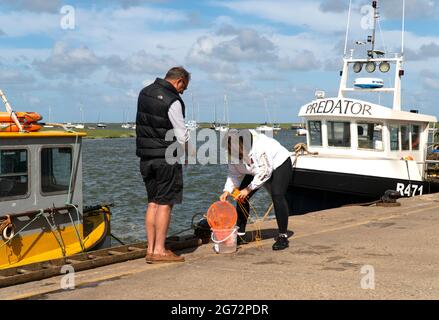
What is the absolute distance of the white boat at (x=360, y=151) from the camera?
14453 mm

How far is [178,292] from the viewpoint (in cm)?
530

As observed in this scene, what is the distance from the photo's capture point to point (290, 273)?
6043 millimetres

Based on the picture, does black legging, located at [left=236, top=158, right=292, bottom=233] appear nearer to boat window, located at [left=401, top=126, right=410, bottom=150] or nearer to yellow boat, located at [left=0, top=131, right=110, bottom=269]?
yellow boat, located at [left=0, top=131, right=110, bottom=269]

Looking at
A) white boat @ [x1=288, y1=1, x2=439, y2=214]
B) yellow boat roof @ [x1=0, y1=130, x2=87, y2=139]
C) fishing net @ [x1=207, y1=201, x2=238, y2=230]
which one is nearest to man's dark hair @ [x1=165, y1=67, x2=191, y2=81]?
fishing net @ [x1=207, y1=201, x2=238, y2=230]

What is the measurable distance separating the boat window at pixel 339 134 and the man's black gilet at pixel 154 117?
395 inches

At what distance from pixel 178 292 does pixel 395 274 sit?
2.25 meters

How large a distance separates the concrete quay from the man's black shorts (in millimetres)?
745

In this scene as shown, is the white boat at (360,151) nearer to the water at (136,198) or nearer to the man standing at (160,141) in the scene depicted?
the water at (136,198)

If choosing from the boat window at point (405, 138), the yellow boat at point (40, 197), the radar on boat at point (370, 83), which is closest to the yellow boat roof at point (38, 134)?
the yellow boat at point (40, 197)

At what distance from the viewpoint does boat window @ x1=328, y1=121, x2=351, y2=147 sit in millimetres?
15664

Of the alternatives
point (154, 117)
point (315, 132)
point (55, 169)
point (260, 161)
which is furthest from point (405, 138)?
point (154, 117)
